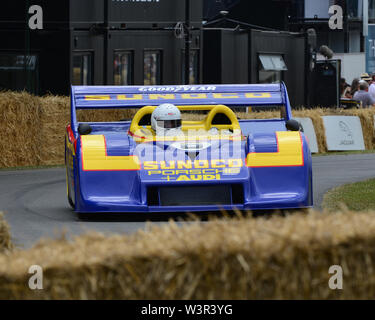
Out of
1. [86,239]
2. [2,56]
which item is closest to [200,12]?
[2,56]

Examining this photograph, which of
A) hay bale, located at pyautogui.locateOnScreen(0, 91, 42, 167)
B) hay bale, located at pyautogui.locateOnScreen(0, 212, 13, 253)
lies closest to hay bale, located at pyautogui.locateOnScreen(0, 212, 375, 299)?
hay bale, located at pyautogui.locateOnScreen(0, 212, 13, 253)

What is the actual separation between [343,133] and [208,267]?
1903 centimetres

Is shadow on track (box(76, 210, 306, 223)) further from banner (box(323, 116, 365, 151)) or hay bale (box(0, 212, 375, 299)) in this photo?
banner (box(323, 116, 365, 151))

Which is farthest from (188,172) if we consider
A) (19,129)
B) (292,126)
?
(19,129)

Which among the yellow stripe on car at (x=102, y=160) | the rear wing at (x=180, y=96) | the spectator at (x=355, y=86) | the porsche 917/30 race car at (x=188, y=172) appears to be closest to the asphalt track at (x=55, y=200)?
the porsche 917/30 race car at (x=188, y=172)

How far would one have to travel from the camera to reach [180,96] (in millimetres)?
13047

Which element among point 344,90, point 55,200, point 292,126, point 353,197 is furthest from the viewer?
point 344,90

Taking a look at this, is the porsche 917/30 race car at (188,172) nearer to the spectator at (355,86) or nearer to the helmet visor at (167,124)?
the helmet visor at (167,124)

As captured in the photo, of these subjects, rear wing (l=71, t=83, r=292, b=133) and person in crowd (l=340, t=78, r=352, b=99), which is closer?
rear wing (l=71, t=83, r=292, b=133)

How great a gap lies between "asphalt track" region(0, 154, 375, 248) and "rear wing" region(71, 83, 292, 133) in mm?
1292

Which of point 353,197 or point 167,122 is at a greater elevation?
point 167,122

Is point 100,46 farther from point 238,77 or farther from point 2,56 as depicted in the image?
point 238,77

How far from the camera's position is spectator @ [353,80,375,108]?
26469mm

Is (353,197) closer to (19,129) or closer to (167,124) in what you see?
(167,124)
